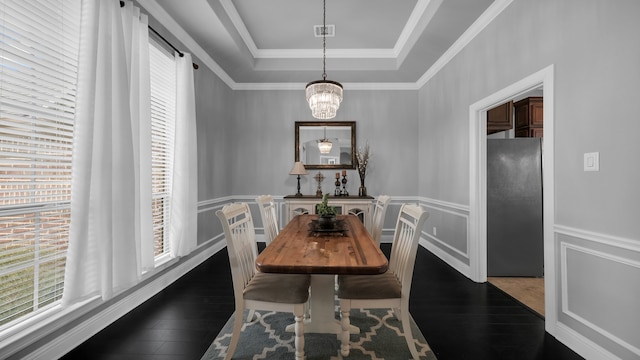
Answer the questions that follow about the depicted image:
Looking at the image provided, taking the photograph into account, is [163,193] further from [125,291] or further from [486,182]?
[486,182]

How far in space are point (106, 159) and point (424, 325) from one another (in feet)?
8.68

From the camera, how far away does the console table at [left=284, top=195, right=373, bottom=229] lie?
14.7 feet

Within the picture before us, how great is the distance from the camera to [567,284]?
1.98 meters

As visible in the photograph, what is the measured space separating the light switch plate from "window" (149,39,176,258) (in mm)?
3543

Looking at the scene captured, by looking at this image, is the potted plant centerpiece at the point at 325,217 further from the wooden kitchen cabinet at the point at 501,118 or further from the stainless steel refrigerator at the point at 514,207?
the wooden kitchen cabinet at the point at 501,118

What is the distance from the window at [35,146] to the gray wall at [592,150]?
11.1 feet

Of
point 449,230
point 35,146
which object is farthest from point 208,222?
point 449,230

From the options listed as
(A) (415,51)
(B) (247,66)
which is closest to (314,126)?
(B) (247,66)

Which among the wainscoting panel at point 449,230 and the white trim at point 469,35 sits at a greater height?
the white trim at point 469,35

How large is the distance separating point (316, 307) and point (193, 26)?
123 inches

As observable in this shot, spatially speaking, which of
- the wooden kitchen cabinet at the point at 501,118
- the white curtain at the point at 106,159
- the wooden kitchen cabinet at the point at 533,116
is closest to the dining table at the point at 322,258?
the white curtain at the point at 106,159

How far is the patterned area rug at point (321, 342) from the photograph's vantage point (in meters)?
1.80

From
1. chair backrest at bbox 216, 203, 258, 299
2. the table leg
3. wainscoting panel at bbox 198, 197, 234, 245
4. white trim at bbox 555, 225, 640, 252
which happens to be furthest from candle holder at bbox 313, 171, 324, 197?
white trim at bbox 555, 225, 640, 252

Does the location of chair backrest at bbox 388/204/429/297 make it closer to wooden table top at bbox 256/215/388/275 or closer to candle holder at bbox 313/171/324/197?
wooden table top at bbox 256/215/388/275
